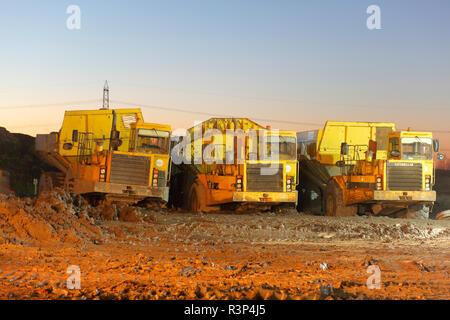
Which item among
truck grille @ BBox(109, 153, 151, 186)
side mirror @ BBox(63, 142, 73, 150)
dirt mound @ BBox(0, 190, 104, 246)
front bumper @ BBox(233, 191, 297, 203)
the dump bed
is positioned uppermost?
the dump bed

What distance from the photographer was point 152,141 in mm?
18094

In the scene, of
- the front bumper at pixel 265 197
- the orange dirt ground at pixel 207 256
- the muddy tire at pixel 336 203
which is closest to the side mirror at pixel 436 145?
the orange dirt ground at pixel 207 256

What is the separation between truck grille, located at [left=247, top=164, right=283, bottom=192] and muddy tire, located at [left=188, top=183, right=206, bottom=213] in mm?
2319

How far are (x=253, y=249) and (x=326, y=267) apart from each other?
8.61ft

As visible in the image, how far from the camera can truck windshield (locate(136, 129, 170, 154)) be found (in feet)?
59.1

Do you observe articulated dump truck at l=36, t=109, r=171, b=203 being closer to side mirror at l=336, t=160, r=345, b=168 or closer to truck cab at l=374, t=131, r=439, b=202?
side mirror at l=336, t=160, r=345, b=168

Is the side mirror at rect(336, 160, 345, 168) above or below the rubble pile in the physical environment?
above

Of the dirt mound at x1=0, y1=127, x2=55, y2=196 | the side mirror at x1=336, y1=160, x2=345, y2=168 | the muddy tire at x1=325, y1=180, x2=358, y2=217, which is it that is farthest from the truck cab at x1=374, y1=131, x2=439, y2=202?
the dirt mound at x1=0, y1=127, x2=55, y2=196

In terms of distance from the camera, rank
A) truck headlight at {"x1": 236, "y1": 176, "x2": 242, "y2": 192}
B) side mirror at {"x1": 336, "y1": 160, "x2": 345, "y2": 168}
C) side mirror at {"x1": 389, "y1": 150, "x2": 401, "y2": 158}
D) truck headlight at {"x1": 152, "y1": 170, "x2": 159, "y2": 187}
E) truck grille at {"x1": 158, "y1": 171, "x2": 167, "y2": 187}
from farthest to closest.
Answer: side mirror at {"x1": 336, "y1": 160, "x2": 345, "y2": 168} → side mirror at {"x1": 389, "y1": 150, "x2": 401, "y2": 158} → truck grille at {"x1": 158, "y1": 171, "x2": 167, "y2": 187} → truck headlight at {"x1": 152, "y1": 170, "x2": 159, "y2": 187} → truck headlight at {"x1": 236, "y1": 176, "x2": 242, "y2": 192}

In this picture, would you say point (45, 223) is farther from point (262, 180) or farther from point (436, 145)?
point (436, 145)

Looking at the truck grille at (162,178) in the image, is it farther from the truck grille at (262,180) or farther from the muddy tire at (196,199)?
the truck grille at (262,180)

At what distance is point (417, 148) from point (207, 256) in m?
11.2

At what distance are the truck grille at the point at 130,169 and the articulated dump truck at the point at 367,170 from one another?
6.61 meters

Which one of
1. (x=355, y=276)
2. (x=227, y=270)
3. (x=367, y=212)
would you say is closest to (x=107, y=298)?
(x=227, y=270)
